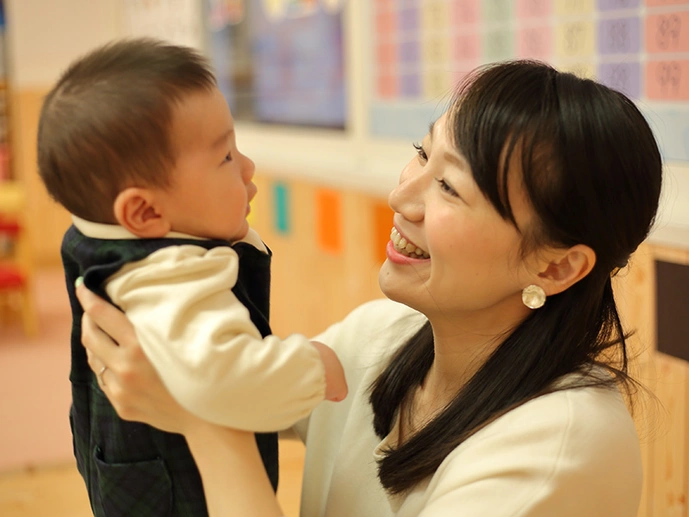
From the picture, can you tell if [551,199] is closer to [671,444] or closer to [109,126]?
[109,126]

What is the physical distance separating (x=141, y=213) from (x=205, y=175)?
93 mm

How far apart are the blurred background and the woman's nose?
0.57 meters

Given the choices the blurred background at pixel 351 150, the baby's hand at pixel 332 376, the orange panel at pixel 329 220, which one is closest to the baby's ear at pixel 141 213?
the baby's hand at pixel 332 376

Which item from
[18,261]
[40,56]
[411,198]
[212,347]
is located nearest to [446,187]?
[411,198]

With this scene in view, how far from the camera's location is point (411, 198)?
1.23 metres

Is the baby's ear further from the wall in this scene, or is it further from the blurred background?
the wall

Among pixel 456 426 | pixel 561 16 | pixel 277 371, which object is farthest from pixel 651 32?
pixel 277 371

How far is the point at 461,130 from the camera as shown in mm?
1161

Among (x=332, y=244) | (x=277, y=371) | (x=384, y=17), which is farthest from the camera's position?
(x=332, y=244)

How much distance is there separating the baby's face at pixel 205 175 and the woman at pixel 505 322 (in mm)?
155

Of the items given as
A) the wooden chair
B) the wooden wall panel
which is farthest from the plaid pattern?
the wooden chair

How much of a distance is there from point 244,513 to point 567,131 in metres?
0.63

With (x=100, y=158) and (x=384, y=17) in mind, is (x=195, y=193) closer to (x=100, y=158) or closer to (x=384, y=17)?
(x=100, y=158)

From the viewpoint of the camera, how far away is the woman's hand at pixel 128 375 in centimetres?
106
